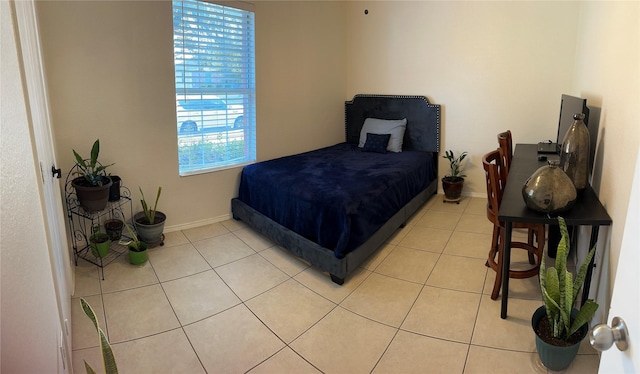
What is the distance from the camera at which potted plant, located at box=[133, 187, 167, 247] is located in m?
3.20

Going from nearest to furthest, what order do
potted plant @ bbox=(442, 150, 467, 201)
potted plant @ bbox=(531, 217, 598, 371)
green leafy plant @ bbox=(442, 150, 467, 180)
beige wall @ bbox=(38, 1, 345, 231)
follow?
1. potted plant @ bbox=(531, 217, 598, 371)
2. beige wall @ bbox=(38, 1, 345, 231)
3. potted plant @ bbox=(442, 150, 467, 201)
4. green leafy plant @ bbox=(442, 150, 467, 180)

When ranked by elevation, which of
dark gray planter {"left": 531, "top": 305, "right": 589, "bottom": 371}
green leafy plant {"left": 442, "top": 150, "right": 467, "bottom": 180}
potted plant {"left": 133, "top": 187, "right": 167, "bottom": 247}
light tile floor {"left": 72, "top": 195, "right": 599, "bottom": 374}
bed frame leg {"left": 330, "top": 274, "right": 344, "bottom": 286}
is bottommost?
light tile floor {"left": 72, "top": 195, "right": 599, "bottom": 374}

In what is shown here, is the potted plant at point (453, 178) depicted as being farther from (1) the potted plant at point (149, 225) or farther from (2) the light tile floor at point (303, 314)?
(1) the potted plant at point (149, 225)

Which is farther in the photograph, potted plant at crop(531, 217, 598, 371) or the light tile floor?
the light tile floor

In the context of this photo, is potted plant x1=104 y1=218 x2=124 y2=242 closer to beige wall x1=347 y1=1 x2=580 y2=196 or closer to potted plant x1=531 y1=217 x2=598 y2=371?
potted plant x1=531 y1=217 x2=598 y2=371

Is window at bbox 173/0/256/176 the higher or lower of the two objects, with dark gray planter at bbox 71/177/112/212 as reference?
higher

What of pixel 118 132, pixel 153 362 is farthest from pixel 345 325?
pixel 118 132

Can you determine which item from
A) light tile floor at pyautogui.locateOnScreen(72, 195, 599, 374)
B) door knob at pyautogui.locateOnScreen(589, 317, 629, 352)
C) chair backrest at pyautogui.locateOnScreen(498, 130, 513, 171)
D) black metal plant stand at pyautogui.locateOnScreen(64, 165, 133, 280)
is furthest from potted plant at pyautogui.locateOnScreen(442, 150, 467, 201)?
door knob at pyautogui.locateOnScreen(589, 317, 629, 352)

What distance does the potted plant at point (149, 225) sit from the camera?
3199 millimetres

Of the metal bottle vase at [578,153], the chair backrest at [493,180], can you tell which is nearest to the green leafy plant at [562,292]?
the chair backrest at [493,180]

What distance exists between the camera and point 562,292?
5.79 ft

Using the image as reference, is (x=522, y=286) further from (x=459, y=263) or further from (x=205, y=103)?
(x=205, y=103)

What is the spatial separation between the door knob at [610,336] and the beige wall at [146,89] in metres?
3.40

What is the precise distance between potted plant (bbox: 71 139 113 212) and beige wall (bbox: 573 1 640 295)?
126 inches
